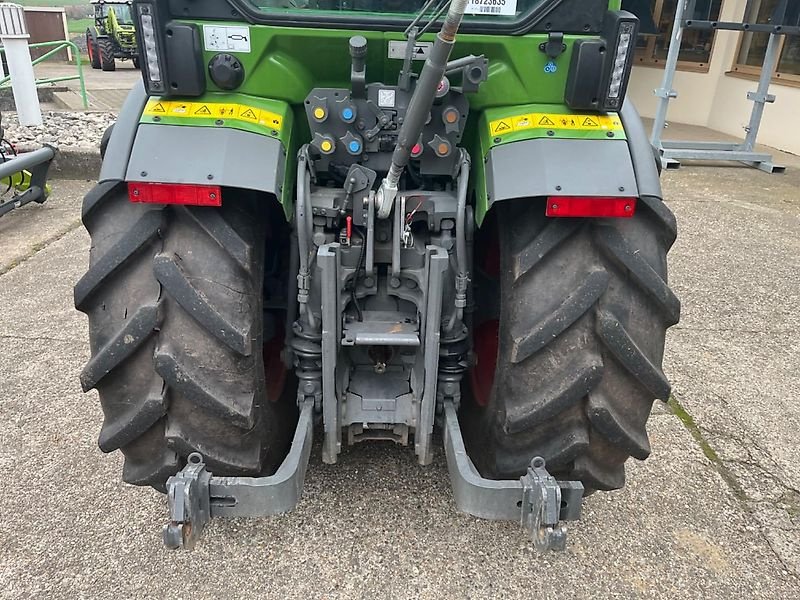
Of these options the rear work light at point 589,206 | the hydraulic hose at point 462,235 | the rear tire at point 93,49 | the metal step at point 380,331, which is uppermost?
the rear work light at point 589,206

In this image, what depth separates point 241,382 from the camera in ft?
6.84

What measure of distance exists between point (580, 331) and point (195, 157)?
1.23 meters

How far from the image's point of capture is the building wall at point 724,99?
9.44 m

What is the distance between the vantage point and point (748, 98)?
8.55m

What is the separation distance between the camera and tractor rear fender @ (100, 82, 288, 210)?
190 cm

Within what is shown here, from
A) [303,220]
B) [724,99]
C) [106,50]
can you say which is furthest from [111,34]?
[303,220]

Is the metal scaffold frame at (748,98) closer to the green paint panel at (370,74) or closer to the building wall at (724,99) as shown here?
the building wall at (724,99)

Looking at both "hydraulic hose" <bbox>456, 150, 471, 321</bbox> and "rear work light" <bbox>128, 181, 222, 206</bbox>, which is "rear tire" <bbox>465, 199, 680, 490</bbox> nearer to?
"hydraulic hose" <bbox>456, 150, 471, 321</bbox>

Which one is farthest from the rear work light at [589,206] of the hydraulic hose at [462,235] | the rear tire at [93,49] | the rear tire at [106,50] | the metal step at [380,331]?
the rear tire at [93,49]

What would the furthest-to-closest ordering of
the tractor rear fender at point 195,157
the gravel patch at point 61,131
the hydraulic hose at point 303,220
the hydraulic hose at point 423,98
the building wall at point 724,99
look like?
the building wall at point 724,99 < the gravel patch at point 61,131 < the hydraulic hose at point 303,220 < the tractor rear fender at point 195,157 < the hydraulic hose at point 423,98

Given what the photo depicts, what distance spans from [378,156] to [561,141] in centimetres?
59

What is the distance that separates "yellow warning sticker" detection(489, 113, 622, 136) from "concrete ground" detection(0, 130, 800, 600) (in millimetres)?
1417

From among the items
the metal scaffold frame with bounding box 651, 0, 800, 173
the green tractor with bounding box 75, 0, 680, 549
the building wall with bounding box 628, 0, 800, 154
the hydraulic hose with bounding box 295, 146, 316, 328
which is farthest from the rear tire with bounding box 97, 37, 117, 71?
the hydraulic hose with bounding box 295, 146, 316, 328

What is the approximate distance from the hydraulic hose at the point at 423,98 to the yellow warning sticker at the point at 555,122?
371 mm
